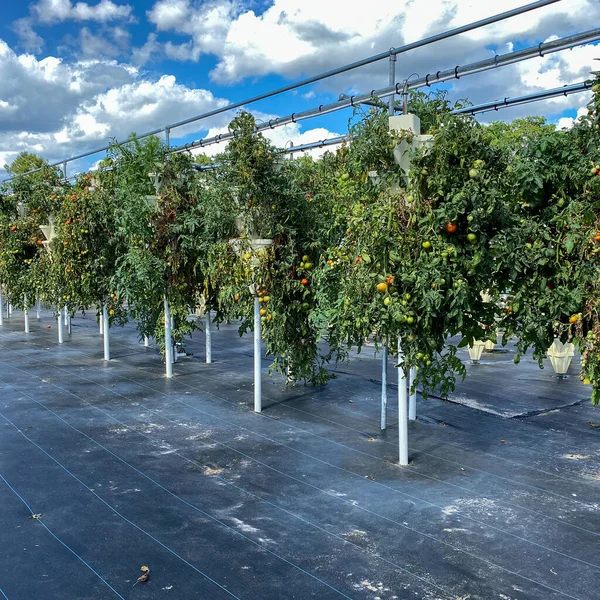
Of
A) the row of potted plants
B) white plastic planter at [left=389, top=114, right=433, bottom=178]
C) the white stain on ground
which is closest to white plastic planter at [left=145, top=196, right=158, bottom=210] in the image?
the row of potted plants

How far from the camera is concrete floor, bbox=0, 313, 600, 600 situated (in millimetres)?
3275

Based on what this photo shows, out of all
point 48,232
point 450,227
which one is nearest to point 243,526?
point 450,227

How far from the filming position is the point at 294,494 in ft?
14.4

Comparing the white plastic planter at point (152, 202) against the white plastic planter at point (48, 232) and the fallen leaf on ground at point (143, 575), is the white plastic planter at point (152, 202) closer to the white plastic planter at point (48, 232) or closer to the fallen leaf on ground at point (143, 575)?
the white plastic planter at point (48, 232)

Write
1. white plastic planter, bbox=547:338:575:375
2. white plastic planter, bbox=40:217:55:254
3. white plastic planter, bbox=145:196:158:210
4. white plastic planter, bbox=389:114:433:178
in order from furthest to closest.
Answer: white plastic planter, bbox=40:217:55:254, white plastic planter, bbox=547:338:575:375, white plastic planter, bbox=145:196:158:210, white plastic planter, bbox=389:114:433:178

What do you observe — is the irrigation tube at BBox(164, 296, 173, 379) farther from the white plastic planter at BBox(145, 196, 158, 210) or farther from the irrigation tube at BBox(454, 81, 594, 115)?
the irrigation tube at BBox(454, 81, 594, 115)

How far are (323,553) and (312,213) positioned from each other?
389cm

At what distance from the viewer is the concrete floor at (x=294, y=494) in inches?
129

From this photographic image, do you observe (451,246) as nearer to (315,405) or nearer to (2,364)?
(315,405)

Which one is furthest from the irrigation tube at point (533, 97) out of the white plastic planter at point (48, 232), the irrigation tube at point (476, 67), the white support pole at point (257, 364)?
the white plastic planter at point (48, 232)

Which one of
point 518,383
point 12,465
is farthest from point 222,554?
point 518,383

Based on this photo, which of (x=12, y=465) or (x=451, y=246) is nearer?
(x=451, y=246)

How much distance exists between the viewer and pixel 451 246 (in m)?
4.18

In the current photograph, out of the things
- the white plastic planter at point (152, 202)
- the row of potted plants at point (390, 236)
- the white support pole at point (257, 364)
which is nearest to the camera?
the row of potted plants at point (390, 236)
